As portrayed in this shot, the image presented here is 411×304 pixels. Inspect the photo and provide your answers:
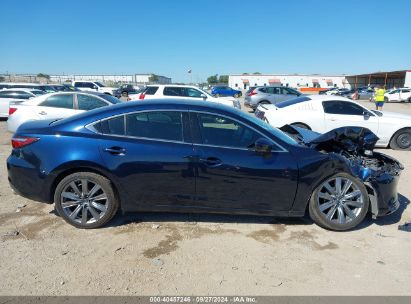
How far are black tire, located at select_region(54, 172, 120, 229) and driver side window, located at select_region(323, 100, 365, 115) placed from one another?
22.3ft

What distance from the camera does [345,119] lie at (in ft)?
27.2

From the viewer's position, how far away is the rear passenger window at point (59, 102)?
321 inches

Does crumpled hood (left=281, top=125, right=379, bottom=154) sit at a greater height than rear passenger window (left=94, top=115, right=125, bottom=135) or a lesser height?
lesser

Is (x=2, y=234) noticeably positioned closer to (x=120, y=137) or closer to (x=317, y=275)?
(x=120, y=137)

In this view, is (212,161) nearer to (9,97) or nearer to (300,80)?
(9,97)

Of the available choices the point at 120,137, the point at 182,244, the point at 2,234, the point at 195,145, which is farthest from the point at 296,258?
the point at 2,234

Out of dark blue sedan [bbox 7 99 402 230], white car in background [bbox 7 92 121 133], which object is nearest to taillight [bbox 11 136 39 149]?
dark blue sedan [bbox 7 99 402 230]

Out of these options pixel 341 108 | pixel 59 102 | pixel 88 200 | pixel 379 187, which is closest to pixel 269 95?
pixel 341 108

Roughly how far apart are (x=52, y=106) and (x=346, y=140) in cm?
724

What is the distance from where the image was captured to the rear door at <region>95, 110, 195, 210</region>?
3.48 meters

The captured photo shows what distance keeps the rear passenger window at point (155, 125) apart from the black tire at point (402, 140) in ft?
23.9

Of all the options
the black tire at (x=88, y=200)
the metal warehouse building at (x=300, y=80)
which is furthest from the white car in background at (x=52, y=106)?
the metal warehouse building at (x=300, y=80)

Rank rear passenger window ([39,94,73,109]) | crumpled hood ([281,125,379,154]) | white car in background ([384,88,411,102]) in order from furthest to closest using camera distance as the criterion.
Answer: white car in background ([384,88,411,102]), rear passenger window ([39,94,73,109]), crumpled hood ([281,125,379,154])

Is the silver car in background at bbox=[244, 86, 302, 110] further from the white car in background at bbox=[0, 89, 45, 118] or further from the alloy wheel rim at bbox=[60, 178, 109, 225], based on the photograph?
the alloy wheel rim at bbox=[60, 178, 109, 225]
